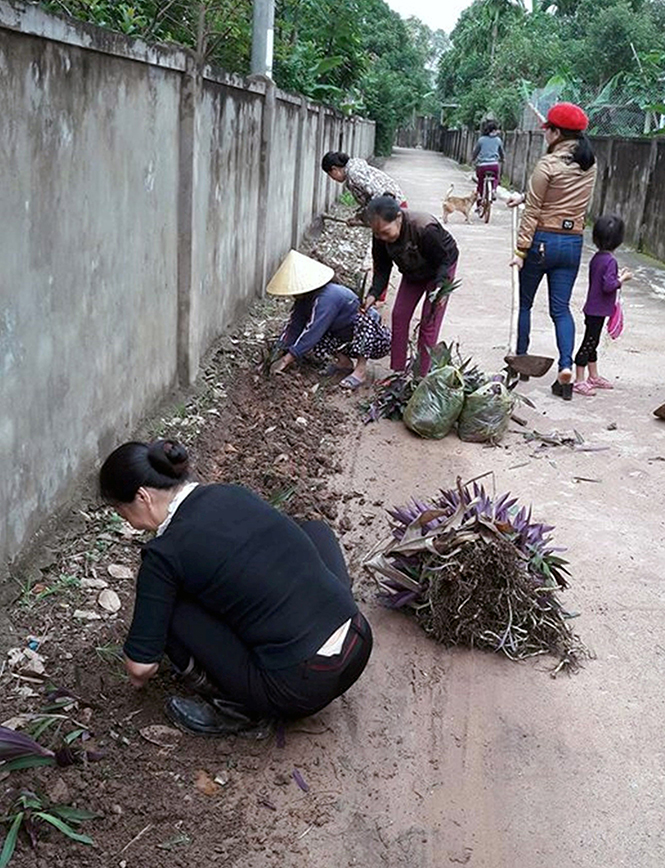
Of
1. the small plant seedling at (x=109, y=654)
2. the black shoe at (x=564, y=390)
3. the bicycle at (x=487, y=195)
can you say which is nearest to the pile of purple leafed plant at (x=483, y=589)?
the small plant seedling at (x=109, y=654)

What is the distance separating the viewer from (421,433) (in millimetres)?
5711

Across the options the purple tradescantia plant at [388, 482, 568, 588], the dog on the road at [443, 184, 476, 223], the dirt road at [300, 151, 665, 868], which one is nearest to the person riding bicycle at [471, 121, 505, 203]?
the dog on the road at [443, 184, 476, 223]

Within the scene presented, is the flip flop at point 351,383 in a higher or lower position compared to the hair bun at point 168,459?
lower

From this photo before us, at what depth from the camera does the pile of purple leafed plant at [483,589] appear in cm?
349

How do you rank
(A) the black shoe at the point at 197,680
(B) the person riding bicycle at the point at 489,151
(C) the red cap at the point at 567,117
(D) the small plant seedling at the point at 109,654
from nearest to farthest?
(A) the black shoe at the point at 197,680 < (D) the small plant seedling at the point at 109,654 < (C) the red cap at the point at 567,117 < (B) the person riding bicycle at the point at 489,151

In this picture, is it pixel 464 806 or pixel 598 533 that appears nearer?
pixel 464 806

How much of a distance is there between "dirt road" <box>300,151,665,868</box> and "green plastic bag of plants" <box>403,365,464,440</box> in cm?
42

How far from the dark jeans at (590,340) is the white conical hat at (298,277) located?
6.04 ft

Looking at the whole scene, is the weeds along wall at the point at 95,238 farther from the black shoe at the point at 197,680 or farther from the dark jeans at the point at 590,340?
the dark jeans at the point at 590,340

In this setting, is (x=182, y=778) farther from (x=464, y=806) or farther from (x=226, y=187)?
(x=226, y=187)

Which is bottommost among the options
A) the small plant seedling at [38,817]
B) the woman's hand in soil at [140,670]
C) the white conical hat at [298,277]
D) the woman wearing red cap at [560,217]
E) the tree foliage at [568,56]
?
the small plant seedling at [38,817]

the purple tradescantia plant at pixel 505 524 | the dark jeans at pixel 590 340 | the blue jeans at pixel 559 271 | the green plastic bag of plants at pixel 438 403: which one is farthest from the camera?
the dark jeans at pixel 590 340

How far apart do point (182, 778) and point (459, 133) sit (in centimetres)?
5145

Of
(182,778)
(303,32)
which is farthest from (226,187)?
(303,32)
